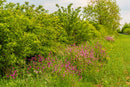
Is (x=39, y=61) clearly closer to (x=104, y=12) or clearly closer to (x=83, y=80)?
(x=83, y=80)

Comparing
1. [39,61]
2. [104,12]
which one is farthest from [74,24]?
[104,12]

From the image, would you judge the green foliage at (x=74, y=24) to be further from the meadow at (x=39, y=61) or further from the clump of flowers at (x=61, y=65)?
the clump of flowers at (x=61, y=65)

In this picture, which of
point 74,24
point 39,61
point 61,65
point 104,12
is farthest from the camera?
point 104,12

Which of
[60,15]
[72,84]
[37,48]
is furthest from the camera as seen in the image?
[60,15]

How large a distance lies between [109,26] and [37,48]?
23612 millimetres

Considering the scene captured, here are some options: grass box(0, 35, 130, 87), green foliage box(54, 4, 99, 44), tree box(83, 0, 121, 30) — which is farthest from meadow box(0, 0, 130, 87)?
tree box(83, 0, 121, 30)

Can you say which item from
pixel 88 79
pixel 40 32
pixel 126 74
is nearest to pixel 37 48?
pixel 40 32

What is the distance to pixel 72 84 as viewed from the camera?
4191 mm

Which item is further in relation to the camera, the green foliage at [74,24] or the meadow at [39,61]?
the green foliage at [74,24]

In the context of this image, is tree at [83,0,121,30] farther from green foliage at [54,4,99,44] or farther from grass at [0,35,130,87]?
grass at [0,35,130,87]

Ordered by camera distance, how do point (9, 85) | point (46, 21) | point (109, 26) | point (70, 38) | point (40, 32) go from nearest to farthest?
point (9, 85) < point (40, 32) < point (46, 21) < point (70, 38) < point (109, 26)

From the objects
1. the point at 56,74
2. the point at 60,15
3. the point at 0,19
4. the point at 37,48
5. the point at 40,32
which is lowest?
the point at 56,74

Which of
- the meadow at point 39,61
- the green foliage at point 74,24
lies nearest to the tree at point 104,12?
the green foliage at point 74,24

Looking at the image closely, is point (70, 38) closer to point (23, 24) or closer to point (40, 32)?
point (40, 32)
